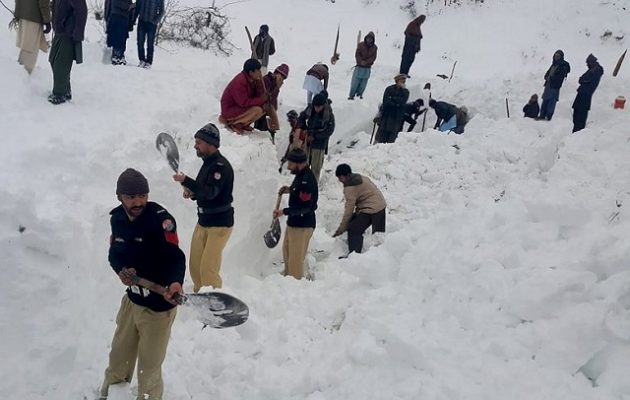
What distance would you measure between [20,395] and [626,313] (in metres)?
4.37

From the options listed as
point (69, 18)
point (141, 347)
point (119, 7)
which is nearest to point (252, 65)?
point (69, 18)

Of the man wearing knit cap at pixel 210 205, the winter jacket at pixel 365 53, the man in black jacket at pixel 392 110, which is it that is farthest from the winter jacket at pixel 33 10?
the winter jacket at pixel 365 53

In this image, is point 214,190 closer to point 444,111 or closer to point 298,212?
point 298,212

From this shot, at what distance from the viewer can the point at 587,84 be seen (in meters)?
12.5

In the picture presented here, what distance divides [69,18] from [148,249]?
3.96 metres

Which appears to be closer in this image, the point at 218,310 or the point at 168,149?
the point at 218,310

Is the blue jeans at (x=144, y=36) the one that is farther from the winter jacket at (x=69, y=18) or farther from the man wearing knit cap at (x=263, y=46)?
the winter jacket at (x=69, y=18)

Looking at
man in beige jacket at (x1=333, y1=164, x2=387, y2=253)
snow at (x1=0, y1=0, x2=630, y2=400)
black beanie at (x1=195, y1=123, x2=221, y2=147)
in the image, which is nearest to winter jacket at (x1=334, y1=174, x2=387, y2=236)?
man in beige jacket at (x1=333, y1=164, x2=387, y2=253)

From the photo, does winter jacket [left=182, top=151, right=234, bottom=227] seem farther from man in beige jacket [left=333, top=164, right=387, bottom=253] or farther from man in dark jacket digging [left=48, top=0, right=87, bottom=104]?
man in beige jacket [left=333, top=164, right=387, bottom=253]

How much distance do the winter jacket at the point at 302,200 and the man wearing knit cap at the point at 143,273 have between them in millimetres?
3171

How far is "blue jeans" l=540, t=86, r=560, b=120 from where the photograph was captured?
13.5 meters

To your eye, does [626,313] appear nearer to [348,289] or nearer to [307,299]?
[348,289]

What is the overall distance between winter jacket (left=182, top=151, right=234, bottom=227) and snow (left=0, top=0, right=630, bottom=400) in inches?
31.3

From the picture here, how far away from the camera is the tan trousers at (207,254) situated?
5.36m
